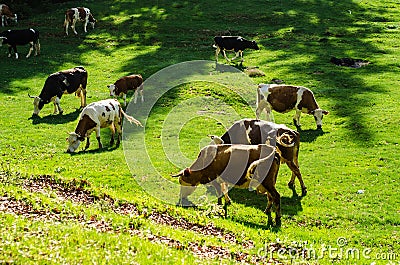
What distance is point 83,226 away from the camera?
452 inches

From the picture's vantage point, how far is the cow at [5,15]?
47025 mm

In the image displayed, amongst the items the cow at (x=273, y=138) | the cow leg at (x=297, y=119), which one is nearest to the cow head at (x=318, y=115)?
the cow leg at (x=297, y=119)

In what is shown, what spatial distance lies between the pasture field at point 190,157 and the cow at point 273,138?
911 millimetres

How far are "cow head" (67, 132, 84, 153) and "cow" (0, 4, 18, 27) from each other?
3154cm

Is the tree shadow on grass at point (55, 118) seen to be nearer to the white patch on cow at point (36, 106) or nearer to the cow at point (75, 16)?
the white patch on cow at point (36, 106)

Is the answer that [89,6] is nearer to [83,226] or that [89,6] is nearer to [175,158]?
[175,158]

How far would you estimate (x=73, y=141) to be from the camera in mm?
20391

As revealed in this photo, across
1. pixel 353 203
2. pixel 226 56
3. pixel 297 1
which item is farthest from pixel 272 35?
pixel 353 203

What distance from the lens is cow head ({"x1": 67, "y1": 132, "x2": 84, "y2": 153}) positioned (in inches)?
800

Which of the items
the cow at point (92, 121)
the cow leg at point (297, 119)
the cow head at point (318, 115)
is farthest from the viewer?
the cow leg at point (297, 119)

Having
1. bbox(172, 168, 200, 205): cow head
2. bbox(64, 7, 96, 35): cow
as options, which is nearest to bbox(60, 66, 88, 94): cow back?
bbox(172, 168, 200, 205): cow head

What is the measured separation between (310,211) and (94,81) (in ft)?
69.9

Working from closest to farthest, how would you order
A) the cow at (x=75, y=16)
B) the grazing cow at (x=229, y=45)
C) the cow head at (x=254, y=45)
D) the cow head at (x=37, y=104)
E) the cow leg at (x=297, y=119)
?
the cow leg at (x=297, y=119), the cow head at (x=37, y=104), the grazing cow at (x=229, y=45), the cow head at (x=254, y=45), the cow at (x=75, y=16)

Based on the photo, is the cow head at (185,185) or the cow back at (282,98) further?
the cow back at (282,98)
